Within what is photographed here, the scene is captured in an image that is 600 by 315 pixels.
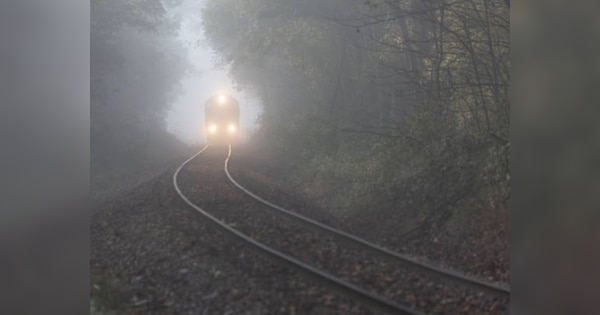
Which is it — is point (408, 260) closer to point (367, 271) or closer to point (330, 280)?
point (367, 271)

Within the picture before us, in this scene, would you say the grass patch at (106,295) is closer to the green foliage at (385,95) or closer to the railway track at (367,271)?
the railway track at (367,271)

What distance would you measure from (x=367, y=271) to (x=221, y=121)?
2921cm

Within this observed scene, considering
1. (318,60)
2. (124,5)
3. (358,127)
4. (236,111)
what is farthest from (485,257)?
(236,111)

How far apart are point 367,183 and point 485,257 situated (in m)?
5.37

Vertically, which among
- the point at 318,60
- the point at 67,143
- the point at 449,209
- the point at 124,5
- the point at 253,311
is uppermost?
the point at 124,5

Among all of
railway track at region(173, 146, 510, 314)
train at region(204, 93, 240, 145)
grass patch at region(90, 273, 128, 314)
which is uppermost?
train at region(204, 93, 240, 145)

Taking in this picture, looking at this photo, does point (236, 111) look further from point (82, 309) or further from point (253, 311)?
point (82, 309)

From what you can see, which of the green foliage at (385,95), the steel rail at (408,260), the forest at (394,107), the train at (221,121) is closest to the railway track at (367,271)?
the steel rail at (408,260)

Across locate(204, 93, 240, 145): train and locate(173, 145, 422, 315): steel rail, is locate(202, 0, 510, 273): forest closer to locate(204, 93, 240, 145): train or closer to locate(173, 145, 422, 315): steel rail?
locate(173, 145, 422, 315): steel rail

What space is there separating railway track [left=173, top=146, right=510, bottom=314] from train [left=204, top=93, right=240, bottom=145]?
2532 centimetres

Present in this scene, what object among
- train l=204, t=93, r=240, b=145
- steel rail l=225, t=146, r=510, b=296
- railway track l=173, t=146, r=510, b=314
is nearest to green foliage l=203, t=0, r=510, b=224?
steel rail l=225, t=146, r=510, b=296

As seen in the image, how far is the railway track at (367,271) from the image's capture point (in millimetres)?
6184

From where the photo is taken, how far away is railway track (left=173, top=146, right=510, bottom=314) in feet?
20.3

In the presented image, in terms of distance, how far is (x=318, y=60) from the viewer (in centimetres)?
2223
